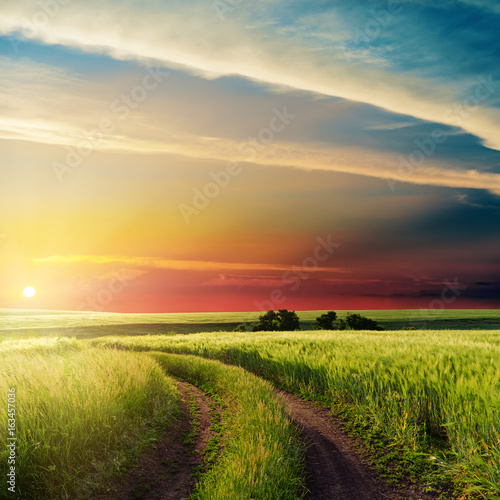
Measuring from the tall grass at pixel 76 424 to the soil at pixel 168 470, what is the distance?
0.36 m

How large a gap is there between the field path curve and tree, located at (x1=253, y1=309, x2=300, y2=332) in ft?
172

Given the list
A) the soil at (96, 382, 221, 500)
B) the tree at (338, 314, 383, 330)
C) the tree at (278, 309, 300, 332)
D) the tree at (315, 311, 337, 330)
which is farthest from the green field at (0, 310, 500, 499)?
the tree at (315, 311, 337, 330)

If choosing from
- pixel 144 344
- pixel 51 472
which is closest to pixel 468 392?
pixel 51 472

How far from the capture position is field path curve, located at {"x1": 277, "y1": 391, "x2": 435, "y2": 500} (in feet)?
24.0

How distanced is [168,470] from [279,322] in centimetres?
5621

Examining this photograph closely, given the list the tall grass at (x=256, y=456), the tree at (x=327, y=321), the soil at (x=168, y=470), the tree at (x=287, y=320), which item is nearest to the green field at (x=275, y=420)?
the tall grass at (x=256, y=456)

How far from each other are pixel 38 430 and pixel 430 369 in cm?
1088

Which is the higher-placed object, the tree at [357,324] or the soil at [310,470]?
the soil at [310,470]

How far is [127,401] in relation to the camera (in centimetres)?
1053

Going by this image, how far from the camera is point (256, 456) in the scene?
7316mm

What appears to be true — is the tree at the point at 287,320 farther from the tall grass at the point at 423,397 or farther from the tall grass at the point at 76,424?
the tall grass at the point at 76,424

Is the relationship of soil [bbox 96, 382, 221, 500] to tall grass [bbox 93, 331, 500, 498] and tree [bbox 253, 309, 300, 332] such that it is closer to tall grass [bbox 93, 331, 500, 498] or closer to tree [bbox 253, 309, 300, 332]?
tall grass [bbox 93, 331, 500, 498]

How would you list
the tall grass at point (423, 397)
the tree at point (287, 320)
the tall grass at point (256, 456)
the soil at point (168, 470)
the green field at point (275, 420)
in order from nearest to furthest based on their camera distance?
the tall grass at point (256, 456)
the green field at point (275, 420)
the soil at point (168, 470)
the tall grass at point (423, 397)
the tree at point (287, 320)

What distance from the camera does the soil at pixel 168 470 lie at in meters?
7.41
